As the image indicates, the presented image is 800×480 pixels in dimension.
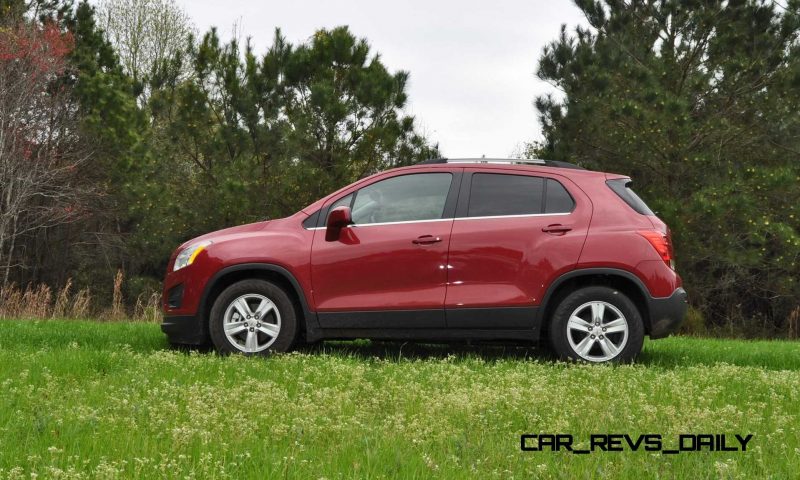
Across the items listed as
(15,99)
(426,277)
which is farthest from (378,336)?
(15,99)

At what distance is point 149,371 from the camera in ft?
21.9

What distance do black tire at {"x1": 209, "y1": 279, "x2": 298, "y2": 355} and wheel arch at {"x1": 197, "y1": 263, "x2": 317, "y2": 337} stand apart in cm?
12

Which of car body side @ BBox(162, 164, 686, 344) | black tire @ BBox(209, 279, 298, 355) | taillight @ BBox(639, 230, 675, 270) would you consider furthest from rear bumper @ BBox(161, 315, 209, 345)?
taillight @ BBox(639, 230, 675, 270)

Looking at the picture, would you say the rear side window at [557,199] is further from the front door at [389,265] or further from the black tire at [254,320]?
the black tire at [254,320]

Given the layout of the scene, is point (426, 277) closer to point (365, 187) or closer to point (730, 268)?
point (365, 187)

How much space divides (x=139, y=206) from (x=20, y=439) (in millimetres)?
16730

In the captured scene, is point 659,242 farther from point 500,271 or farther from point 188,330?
point 188,330

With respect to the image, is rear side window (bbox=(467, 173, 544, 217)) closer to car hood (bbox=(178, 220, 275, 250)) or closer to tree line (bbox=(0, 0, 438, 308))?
car hood (bbox=(178, 220, 275, 250))

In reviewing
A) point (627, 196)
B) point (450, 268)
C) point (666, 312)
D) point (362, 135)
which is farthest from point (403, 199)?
point (362, 135)

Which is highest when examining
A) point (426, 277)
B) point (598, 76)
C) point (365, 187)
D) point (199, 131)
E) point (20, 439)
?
point (598, 76)

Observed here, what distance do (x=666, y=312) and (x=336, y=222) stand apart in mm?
3192

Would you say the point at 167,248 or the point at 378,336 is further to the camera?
the point at 167,248

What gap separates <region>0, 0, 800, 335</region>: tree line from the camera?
1855 centimetres

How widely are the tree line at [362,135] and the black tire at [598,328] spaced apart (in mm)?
9864
